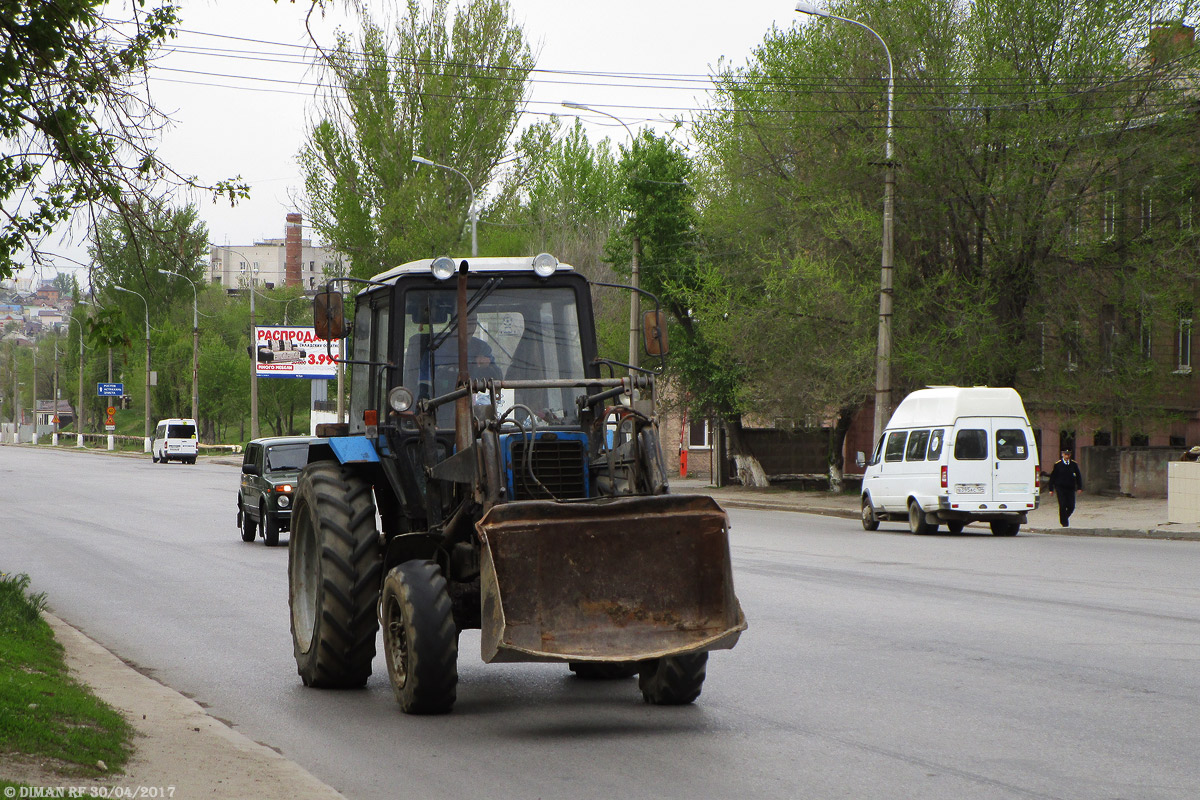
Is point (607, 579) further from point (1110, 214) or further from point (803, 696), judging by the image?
point (1110, 214)

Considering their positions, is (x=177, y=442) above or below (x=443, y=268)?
below

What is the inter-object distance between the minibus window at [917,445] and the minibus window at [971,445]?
0.83m

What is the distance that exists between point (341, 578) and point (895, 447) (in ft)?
64.0

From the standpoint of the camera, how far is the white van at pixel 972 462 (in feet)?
81.3

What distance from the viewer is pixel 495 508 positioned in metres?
7.43

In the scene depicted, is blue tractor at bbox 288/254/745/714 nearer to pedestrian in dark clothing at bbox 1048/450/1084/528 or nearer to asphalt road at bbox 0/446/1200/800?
asphalt road at bbox 0/446/1200/800

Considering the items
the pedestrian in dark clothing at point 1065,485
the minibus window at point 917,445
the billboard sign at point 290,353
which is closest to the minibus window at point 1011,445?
the minibus window at point 917,445

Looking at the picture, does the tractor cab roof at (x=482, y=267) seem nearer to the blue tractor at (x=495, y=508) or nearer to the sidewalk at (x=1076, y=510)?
the blue tractor at (x=495, y=508)

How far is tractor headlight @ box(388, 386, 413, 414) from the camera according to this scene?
8688 millimetres

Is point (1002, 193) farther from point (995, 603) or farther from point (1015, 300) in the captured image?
point (995, 603)

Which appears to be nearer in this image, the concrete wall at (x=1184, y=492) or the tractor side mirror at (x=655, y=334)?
the tractor side mirror at (x=655, y=334)

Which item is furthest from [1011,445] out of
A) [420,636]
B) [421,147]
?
[421,147]

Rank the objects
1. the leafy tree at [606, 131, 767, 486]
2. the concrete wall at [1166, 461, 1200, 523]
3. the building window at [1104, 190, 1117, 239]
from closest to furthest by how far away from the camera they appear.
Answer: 1. the concrete wall at [1166, 461, 1200, 523]
2. the building window at [1104, 190, 1117, 239]
3. the leafy tree at [606, 131, 767, 486]

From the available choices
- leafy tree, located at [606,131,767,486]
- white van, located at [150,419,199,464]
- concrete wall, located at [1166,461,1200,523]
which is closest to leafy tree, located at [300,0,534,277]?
leafy tree, located at [606,131,767,486]
